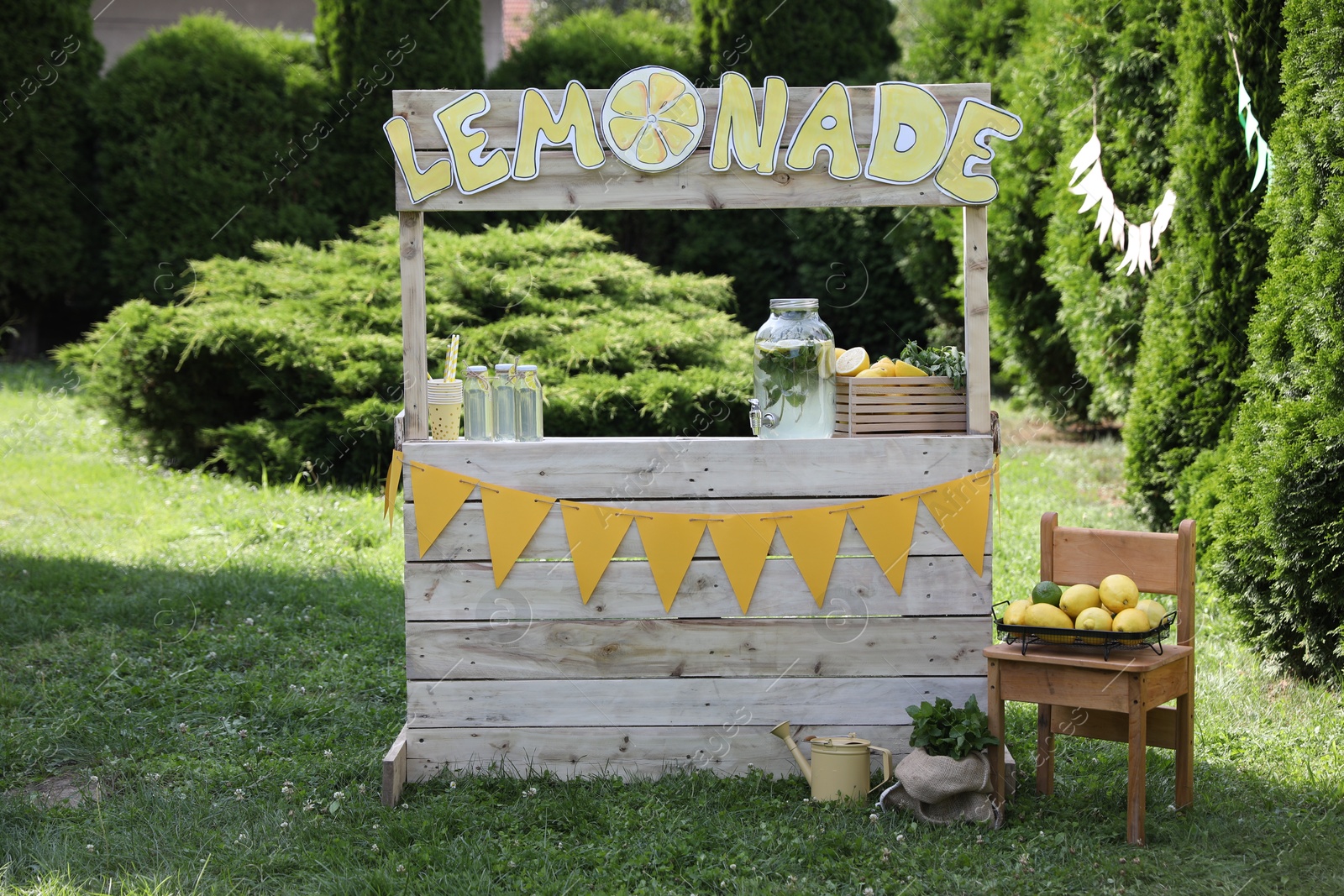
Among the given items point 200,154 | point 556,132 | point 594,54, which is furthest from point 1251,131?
point 200,154

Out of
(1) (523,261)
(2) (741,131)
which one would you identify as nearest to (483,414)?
(2) (741,131)

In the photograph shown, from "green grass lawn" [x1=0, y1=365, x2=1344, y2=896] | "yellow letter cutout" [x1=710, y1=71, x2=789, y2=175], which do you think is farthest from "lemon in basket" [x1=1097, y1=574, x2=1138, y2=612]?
"yellow letter cutout" [x1=710, y1=71, x2=789, y2=175]

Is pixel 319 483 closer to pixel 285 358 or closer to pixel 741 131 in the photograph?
pixel 285 358

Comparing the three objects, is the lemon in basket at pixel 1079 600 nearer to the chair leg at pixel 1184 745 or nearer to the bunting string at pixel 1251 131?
the chair leg at pixel 1184 745

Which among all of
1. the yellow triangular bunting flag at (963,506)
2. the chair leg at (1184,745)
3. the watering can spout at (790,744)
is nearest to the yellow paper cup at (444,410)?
the watering can spout at (790,744)

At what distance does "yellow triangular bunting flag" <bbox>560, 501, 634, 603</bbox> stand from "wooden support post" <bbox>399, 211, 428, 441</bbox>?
0.52 m

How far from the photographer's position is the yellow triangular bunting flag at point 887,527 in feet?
10.1

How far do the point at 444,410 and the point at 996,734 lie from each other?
1.82 metres

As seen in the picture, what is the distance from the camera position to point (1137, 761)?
2.74 meters

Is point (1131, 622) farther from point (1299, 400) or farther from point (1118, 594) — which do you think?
point (1299, 400)

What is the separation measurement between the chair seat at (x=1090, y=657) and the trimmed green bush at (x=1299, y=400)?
3.49 ft

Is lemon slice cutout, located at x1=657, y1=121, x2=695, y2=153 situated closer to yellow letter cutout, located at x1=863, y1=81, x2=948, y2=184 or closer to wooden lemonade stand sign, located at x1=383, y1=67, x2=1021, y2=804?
wooden lemonade stand sign, located at x1=383, y1=67, x2=1021, y2=804

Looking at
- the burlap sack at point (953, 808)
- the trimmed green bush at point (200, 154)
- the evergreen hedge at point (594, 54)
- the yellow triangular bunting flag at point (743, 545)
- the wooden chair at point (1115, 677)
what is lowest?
the burlap sack at point (953, 808)

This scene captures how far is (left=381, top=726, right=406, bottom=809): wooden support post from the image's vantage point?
9.93ft
